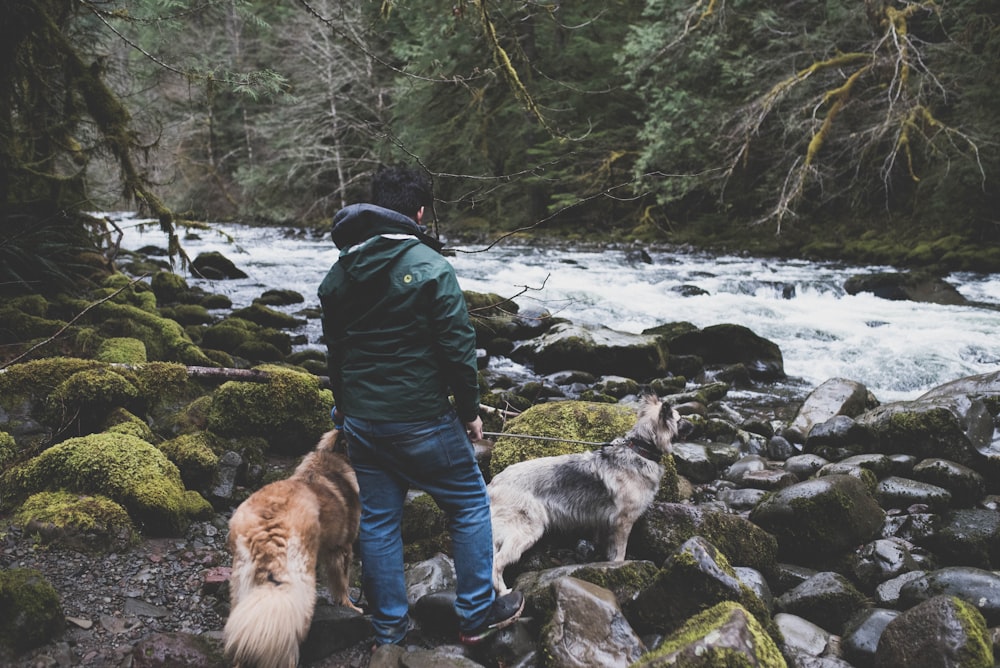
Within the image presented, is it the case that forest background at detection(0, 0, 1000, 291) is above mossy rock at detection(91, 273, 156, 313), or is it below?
above

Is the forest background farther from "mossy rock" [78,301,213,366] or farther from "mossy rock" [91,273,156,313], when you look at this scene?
"mossy rock" [78,301,213,366]

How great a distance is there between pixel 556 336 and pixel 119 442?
6.93m

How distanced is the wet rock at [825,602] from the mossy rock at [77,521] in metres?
4.08

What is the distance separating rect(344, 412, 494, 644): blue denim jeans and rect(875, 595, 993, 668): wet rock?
1.98m

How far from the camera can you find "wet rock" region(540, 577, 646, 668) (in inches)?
117

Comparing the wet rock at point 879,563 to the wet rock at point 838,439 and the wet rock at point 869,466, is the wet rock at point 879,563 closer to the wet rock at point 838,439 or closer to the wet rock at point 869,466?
the wet rock at point 869,466

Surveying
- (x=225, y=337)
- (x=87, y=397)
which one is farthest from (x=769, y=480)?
(x=225, y=337)

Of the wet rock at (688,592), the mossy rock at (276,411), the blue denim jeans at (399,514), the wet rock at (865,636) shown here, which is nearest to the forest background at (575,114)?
the mossy rock at (276,411)

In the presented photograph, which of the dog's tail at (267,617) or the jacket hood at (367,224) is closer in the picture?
the dog's tail at (267,617)

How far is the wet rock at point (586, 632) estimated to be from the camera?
2963 millimetres

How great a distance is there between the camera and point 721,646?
101 inches

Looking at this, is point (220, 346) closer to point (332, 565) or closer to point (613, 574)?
point (332, 565)

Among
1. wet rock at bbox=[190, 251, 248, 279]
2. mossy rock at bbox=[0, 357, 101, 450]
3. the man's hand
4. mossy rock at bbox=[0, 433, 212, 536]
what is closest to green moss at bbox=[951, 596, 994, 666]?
the man's hand

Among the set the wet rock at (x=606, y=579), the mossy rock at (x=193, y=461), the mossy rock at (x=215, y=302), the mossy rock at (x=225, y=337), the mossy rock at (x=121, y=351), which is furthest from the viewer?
the mossy rock at (x=215, y=302)
